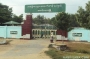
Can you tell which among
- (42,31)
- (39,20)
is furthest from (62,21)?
(39,20)

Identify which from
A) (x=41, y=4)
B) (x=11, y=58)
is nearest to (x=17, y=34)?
(x=41, y=4)

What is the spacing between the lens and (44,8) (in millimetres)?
39125

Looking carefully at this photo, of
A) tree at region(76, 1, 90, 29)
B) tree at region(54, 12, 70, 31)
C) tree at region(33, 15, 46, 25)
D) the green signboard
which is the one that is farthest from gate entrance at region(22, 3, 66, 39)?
tree at region(33, 15, 46, 25)

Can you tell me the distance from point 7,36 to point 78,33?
11747 mm

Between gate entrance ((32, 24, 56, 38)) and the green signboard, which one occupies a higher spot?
the green signboard

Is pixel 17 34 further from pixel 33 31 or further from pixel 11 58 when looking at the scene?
pixel 11 58

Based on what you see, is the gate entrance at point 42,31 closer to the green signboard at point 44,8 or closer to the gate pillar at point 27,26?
the gate pillar at point 27,26

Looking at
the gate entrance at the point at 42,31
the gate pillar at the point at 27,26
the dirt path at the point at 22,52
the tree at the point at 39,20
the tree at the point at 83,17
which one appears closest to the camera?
the dirt path at the point at 22,52

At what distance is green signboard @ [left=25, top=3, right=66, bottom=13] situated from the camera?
1518 inches

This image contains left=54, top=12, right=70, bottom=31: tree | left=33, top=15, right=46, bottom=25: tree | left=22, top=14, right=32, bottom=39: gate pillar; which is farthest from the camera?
left=33, top=15, right=46, bottom=25: tree

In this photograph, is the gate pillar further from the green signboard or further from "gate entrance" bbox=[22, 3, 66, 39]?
the green signboard

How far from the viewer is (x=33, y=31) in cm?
4253

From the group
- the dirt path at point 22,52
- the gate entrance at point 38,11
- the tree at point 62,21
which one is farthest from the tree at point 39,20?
the dirt path at point 22,52

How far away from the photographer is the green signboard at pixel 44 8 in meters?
38.6
